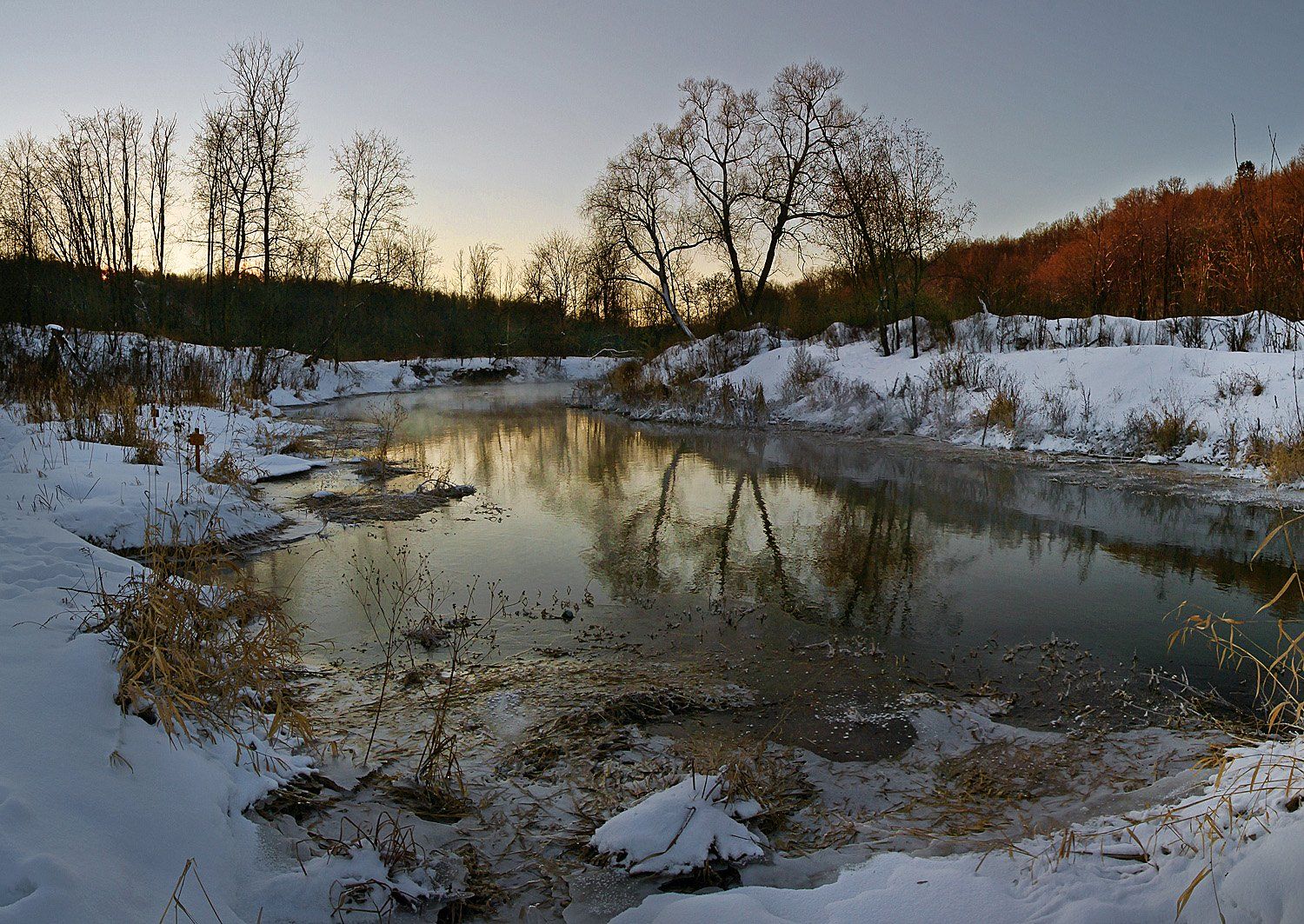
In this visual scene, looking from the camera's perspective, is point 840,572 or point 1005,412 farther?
point 1005,412

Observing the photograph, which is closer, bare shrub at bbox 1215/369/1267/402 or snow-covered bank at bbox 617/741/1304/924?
snow-covered bank at bbox 617/741/1304/924

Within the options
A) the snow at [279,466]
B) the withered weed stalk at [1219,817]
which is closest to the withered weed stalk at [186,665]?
the withered weed stalk at [1219,817]

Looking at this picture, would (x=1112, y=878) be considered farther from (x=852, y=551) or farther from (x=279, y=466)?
(x=279, y=466)

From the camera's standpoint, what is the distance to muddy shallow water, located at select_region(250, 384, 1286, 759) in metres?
4.65

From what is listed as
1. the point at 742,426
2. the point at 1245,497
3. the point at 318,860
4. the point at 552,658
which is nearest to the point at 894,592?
the point at 552,658

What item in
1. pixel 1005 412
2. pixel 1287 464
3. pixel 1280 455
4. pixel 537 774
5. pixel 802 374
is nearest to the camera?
pixel 537 774

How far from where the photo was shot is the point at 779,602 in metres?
5.96

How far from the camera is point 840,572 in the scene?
686cm

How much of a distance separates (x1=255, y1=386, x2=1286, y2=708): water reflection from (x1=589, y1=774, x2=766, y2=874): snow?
5.81 feet

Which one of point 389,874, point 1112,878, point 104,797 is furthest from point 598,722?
point 1112,878

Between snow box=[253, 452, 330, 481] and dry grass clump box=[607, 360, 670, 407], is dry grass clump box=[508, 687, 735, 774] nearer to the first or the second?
snow box=[253, 452, 330, 481]

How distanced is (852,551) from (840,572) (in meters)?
0.81

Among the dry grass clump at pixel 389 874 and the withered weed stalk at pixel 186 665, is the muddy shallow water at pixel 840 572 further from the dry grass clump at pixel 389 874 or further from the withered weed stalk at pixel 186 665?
the dry grass clump at pixel 389 874

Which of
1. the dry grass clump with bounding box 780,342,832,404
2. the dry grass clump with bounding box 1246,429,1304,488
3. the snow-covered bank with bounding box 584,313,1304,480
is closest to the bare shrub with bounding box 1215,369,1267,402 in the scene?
the snow-covered bank with bounding box 584,313,1304,480
